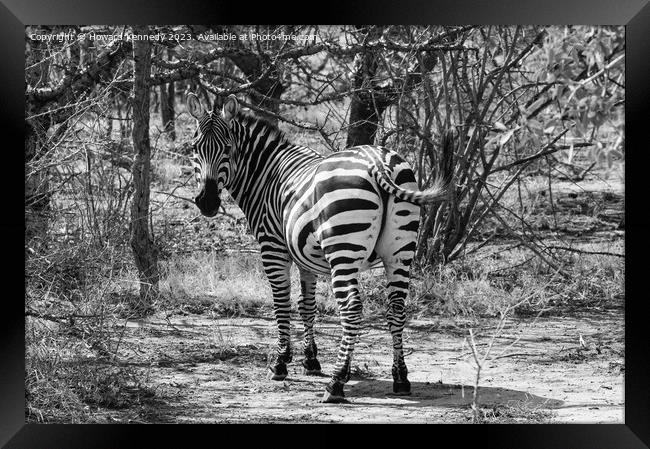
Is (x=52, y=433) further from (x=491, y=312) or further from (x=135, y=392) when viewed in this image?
(x=491, y=312)

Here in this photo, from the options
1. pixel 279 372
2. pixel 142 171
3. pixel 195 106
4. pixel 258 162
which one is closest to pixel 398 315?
pixel 279 372

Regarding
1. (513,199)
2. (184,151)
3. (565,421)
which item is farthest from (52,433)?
(513,199)

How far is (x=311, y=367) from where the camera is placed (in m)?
7.60

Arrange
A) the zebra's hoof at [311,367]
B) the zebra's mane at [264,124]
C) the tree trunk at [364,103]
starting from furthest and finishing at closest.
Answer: the tree trunk at [364,103] < the zebra's mane at [264,124] < the zebra's hoof at [311,367]

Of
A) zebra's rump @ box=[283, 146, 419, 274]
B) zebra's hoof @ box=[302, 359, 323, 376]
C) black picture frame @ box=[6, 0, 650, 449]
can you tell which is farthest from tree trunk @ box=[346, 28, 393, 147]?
black picture frame @ box=[6, 0, 650, 449]

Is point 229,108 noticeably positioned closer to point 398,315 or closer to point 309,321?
point 309,321

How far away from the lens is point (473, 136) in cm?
969

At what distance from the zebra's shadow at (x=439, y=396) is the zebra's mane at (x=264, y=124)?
2.04 meters

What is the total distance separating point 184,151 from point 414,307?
14.3 ft

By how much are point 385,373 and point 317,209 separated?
1.58 meters

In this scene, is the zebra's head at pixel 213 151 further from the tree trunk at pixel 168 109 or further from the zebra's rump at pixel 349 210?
the tree trunk at pixel 168 109

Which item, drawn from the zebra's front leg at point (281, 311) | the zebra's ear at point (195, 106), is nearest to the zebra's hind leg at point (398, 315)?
the zebra's front leg at point (281, 311)

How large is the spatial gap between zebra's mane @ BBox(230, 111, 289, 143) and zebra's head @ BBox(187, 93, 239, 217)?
0.29 ft

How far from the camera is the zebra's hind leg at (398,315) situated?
22.6 feet
